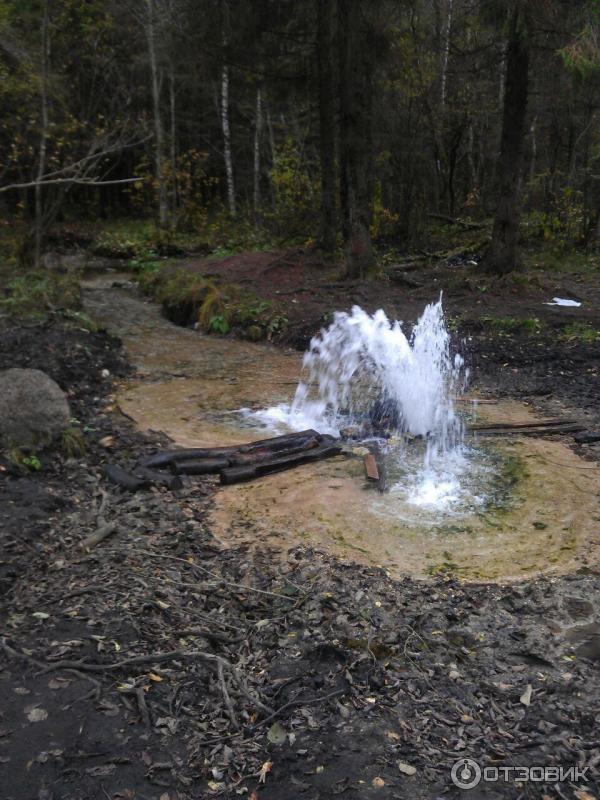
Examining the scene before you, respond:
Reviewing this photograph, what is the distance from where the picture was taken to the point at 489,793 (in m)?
2.90

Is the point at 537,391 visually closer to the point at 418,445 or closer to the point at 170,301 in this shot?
the point at 418,445

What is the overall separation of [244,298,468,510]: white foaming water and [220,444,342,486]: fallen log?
68 cm

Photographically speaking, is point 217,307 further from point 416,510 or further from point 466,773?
point 466,773

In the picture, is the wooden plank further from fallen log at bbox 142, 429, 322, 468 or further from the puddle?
fallen log at bbox 142, 429, 322, 468

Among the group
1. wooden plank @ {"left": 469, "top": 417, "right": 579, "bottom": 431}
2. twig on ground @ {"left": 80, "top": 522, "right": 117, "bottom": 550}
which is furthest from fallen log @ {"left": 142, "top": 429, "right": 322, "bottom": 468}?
wooden plank @ {"left": 469, "top": 417, "right": 579, "bottom": 431}

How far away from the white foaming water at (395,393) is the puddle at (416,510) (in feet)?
0.83

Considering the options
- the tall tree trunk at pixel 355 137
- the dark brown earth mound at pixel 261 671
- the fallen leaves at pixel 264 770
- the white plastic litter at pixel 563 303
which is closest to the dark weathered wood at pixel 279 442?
the dark brown earth mound at pixel 261 671

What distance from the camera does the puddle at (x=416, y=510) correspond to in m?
4.85

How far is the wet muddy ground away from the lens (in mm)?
2988

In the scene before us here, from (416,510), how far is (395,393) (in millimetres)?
2344

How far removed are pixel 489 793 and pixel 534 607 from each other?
155cm

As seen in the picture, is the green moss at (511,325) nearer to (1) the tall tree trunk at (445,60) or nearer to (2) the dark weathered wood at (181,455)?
(2) the dark weathered wood at (181,455)

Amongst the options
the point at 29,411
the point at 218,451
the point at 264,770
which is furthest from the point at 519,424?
the point at 264,770

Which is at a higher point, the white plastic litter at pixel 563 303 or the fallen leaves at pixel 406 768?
the white plastic litter at pixel 563 303
